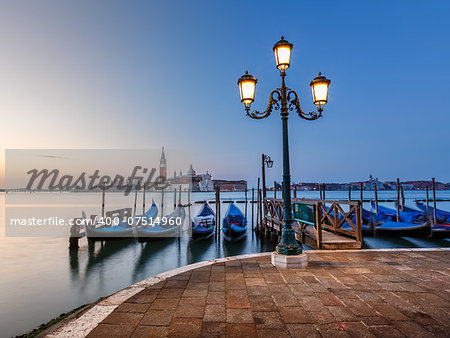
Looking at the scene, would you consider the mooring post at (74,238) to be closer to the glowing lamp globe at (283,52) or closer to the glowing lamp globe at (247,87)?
the glowing lamp globe at (247,87)

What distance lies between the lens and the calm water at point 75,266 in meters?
6.57

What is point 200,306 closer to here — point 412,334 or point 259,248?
point 412,334

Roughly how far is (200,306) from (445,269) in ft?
13.8

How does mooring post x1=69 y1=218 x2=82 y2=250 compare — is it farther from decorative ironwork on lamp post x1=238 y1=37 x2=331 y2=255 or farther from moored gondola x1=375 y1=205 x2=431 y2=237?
moored gondola x1=375 y1=205 x2=431 y2=237

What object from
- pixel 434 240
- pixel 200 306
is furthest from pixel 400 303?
pixel 434 240

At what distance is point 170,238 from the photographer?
14688 millimetres

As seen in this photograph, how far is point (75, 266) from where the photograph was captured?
33.8 ft

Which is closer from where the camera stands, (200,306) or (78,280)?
(200,306)

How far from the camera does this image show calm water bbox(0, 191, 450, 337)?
6.57 m

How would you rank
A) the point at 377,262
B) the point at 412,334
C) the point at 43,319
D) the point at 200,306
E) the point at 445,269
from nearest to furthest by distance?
the point at 412,334 < the point at 200,306 < the point at 445,269 < the point at 377,262 < the point at 43,319

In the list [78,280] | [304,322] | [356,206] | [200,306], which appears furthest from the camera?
[78,280]

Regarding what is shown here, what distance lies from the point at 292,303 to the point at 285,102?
344cm

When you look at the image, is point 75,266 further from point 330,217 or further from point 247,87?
point 247,87

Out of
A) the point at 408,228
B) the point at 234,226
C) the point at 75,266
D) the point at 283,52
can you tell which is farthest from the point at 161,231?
the point at 408,228
